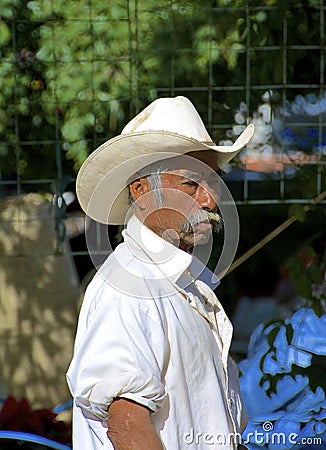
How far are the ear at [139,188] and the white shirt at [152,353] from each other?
0.06 metres

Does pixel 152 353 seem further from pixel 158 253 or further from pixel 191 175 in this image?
pixel 191 175

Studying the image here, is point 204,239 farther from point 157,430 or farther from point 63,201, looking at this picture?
point 63,201

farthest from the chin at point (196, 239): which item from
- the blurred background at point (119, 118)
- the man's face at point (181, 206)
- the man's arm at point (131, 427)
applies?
the blurred background at point (119, 118)

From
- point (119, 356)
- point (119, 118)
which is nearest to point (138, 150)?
point (119, 356)

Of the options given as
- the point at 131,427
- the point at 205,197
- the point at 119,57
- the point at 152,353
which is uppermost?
the point at 119,57

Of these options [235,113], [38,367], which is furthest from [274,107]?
[38,367]

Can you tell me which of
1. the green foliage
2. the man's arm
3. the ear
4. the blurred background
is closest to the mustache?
the ear

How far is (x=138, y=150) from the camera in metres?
2.17

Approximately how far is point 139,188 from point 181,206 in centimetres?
11

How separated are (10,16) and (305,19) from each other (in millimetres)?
1140

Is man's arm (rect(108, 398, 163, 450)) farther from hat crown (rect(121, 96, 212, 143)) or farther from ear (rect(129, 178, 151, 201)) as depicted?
hat crown (rect(121, 96, 212, 143))

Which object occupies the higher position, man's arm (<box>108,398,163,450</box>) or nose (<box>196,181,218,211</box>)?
nose (<box>196,181,218,211</box>)

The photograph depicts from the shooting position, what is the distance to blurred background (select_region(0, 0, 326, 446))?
3.76m

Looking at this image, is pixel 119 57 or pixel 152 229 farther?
pixel 119 57
